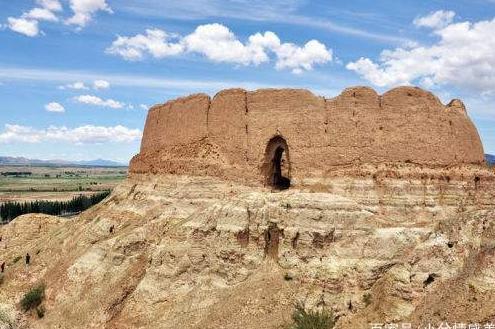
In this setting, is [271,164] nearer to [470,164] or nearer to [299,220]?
[299,220]

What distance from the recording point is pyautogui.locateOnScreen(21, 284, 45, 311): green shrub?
3136cm

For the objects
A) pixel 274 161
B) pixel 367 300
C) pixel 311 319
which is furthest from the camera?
pixel 274 161

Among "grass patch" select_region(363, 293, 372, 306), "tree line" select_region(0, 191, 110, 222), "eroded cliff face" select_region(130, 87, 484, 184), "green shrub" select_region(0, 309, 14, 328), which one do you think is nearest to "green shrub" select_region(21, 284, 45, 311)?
"green shrub" select_region(0, 309, 14, 328)

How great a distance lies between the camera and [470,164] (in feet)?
91.1

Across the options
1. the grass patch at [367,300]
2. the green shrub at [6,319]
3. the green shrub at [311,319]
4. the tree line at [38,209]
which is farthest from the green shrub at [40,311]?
the tree line at [38,209]

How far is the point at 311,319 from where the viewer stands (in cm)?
2266

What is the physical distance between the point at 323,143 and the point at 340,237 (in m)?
4.89

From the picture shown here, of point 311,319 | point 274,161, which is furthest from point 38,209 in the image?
point 311,319

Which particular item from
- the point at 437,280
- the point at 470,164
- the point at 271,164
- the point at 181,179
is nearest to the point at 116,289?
the point at 181,179

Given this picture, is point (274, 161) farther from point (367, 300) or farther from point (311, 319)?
point (311, 319)

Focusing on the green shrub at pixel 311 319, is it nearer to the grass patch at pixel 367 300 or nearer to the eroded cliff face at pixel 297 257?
the eroded cliff face at pixel 297 257

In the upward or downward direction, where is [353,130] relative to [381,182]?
upward

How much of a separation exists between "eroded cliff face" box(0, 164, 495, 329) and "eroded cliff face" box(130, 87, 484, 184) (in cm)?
74

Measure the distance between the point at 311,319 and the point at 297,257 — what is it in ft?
11.6
